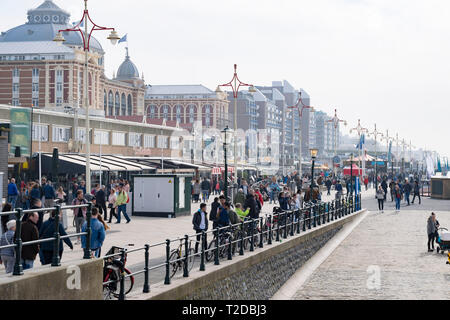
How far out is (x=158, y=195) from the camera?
2928cm

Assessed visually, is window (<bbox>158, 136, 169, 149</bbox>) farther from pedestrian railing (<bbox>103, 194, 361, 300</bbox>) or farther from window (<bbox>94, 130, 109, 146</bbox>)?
pedestrian railing (<bbox>103, 194, 361, 300</bbox>)

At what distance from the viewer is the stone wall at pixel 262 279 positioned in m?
14.8

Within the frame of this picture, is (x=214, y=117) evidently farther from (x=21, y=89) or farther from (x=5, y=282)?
(x=5, y=282)

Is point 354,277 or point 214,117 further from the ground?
point 214,117

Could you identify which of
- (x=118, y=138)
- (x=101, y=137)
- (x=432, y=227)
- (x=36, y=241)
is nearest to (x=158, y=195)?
(x=432, y=227)

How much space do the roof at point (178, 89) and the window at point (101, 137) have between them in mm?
78950

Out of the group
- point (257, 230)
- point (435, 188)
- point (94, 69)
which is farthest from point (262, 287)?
point (94, 69)

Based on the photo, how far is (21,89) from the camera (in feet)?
312

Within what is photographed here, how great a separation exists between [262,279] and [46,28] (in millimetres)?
110595

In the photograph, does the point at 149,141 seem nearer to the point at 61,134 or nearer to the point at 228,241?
the point at 61,134

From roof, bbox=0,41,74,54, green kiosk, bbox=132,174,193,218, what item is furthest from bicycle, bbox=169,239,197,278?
roof, bbox=0,41,74,54

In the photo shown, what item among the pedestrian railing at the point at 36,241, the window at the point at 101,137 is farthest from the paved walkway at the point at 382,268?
the window at the point at 101,137
